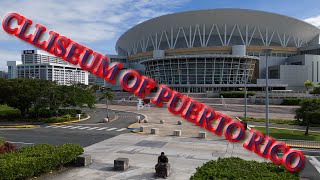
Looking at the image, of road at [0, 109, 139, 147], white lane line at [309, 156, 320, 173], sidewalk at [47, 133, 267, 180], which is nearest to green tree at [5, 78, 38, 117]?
road at [0, 109, 139, 147]

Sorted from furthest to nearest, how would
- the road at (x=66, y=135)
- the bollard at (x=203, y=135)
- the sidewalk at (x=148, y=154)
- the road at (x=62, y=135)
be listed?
the bollard at (x=203, y=135), the road at (x=62, y=135), the road at (x=66, y=135), the sidewalk at (x=148, y=154)

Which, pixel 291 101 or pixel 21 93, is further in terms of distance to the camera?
pixel 291 101

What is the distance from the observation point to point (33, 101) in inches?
1636

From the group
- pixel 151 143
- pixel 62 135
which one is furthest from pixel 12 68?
pixel 151 143

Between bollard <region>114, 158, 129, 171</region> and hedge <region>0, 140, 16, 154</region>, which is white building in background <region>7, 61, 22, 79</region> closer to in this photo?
hedge <region>0, 140, 16, 154</region>

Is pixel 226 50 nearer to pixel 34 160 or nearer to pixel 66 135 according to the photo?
pixel 66 135

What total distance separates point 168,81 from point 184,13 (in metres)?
27.4

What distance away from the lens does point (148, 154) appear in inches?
844

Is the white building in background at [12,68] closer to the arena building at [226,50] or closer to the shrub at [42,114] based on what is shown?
the arena building at [226,50]

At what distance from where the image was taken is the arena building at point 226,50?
96.2m

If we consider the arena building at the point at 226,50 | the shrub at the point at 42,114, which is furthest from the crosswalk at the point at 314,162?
the arena building at the point at 226,50

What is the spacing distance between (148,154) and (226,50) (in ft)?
289

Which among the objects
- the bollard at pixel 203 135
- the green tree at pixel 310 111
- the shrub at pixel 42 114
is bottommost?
the bollard at pixel 203 135

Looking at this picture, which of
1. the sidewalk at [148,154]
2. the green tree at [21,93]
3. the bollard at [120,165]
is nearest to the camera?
the sidewalk at [148,154]
